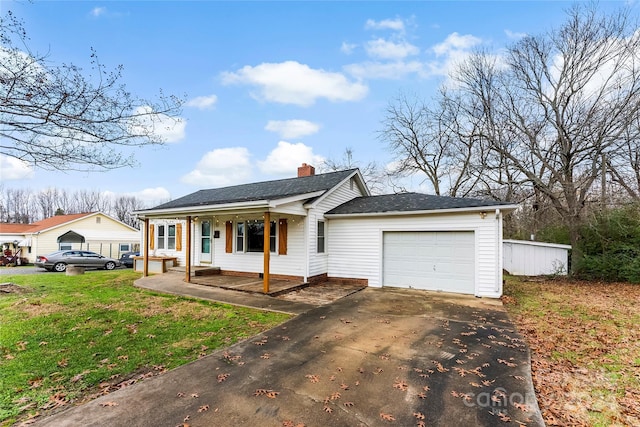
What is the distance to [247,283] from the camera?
402 inches

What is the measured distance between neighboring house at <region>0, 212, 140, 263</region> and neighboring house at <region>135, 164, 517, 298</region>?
17364 millimetres

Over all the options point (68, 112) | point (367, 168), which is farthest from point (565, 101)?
point (68, 112)

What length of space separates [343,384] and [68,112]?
4.91 meters

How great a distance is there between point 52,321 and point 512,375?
327 inches

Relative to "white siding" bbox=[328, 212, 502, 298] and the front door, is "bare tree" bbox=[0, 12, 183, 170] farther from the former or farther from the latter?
the front door

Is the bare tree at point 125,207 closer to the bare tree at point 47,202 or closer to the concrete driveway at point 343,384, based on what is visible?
the bare tree at point 47,202

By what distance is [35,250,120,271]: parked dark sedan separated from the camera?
676 inches

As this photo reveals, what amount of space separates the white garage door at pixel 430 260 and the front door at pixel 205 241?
766 centimetres

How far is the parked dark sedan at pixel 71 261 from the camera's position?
56.3 feet

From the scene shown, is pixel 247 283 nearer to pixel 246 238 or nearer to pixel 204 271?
pixel 246 238

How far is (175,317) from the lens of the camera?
652 centimetres

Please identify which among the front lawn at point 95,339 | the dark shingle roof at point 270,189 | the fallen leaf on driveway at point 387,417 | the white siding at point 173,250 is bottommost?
the front lawn at point 95,339

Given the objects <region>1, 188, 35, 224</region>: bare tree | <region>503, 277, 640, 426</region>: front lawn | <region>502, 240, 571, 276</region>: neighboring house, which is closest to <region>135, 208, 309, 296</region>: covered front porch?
<region>503, 277, 640, 426</region>: front lawn

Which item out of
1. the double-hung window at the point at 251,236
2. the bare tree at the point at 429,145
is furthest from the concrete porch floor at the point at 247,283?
the bare tree at the point at 429,145
